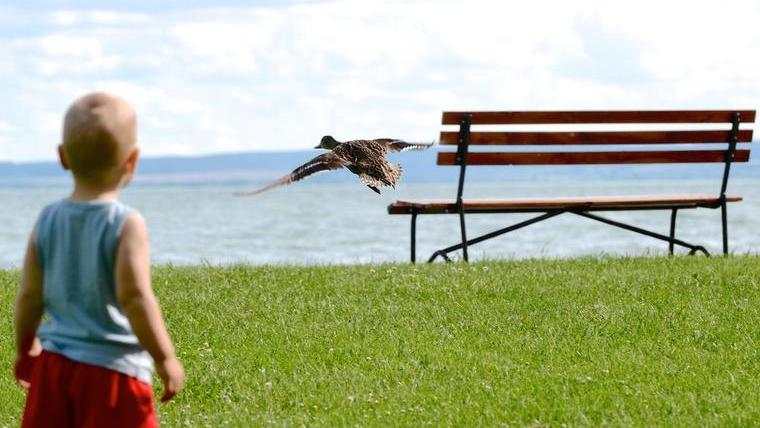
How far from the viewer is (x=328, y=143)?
27.5 feet

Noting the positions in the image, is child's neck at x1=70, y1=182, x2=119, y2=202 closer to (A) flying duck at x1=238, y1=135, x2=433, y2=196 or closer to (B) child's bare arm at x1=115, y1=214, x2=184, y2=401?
(B) child's bare arm at x1=115, y1=214, x2=184, y2=401

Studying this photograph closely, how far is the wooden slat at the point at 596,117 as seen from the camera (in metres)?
10.2

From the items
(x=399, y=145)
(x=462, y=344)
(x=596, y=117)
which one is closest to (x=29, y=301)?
(x=462, y=344)

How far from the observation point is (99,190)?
322 centimetres

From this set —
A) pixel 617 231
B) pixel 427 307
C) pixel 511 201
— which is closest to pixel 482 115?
pixel 511 201

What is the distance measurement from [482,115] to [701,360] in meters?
4.42

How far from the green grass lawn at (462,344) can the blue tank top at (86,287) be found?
190 centimetres

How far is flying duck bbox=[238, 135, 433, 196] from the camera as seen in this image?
7742mm

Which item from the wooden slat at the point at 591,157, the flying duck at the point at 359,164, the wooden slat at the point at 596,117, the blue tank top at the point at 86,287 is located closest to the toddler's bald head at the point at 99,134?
the blue tank top at the point at 86,287

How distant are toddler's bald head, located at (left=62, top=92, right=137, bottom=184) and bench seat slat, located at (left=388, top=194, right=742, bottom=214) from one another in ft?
22.4

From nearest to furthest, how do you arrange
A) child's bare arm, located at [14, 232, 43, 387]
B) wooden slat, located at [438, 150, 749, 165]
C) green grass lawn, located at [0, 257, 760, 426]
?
child's bare arm, located at [14, 232, 43, 387], green grass lawn, located at [0, 257, 760, 426], wooden slat, located at [438, 150, 749, 165]

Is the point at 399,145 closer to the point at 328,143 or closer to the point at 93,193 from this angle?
the point at 328,143

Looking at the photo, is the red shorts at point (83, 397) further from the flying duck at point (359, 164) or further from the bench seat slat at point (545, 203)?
the bench seat slat at point (545, 203)

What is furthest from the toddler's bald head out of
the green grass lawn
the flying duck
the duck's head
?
the duck's head
